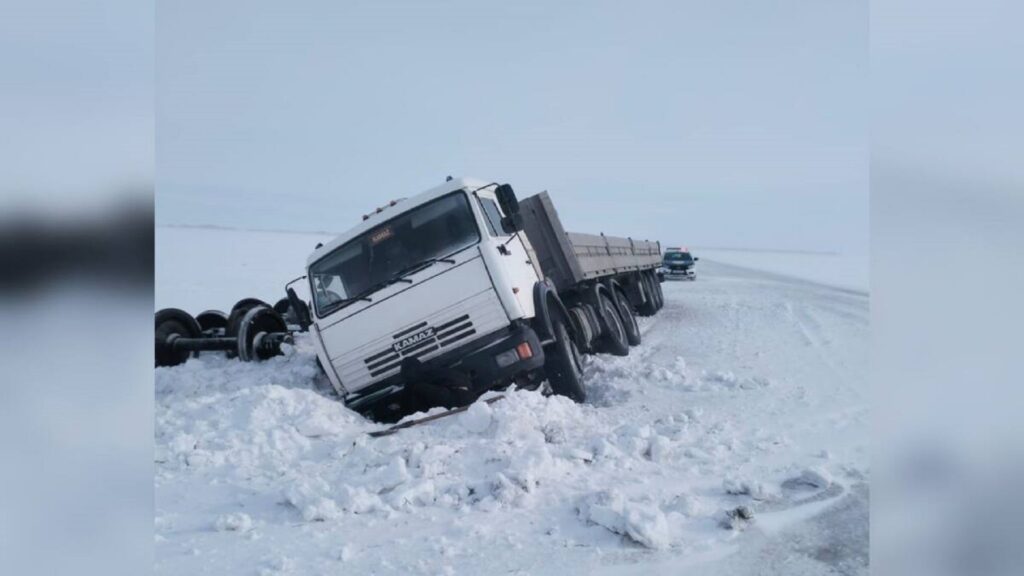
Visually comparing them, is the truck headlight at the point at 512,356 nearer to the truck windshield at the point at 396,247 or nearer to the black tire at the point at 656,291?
the truck windshield at the point at 396,247

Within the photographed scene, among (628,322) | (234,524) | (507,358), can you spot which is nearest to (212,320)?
(507,358)

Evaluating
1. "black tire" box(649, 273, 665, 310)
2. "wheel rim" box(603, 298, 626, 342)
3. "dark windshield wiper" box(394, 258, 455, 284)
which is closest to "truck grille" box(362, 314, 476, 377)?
"dark windshield wiper" box(394, 258, 455, 284)

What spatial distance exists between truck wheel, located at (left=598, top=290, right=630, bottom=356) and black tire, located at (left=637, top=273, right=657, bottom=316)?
5041 mm

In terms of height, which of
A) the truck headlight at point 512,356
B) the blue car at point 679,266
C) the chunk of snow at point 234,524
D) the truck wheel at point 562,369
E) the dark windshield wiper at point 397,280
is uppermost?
the blue car at point 679,266

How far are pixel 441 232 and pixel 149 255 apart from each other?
4.01m

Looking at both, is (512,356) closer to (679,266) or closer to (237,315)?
(237,315)

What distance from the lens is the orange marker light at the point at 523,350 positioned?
570cm

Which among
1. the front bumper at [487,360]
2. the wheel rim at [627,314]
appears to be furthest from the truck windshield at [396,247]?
the wheel rim at [627,314]

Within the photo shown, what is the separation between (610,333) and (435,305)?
4084 mm

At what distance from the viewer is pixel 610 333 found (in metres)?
9.37

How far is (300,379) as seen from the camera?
6.96m

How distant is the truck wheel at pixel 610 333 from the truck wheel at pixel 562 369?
2841mm

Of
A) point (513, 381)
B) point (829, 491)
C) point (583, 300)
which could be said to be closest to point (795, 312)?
point (583, 300)

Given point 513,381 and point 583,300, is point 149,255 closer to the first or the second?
point 513,381
